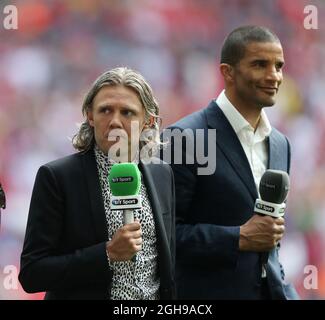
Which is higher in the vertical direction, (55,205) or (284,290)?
(55,205)

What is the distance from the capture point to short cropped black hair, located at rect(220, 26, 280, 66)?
2.28 m

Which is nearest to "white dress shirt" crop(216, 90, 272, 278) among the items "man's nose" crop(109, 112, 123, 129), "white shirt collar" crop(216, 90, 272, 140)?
"white shirt collar" crop(216, 90, 272, 140)

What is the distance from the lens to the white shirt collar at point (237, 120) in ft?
7.41

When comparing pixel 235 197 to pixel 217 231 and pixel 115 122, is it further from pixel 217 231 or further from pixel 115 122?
pixel 115 122

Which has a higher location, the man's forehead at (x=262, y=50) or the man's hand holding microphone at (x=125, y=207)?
the man's forehead at (x=262, y=50)

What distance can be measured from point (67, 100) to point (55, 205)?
3.12 meters

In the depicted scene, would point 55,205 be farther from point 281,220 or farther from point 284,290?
point 284,290

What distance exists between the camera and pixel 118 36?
5020mm

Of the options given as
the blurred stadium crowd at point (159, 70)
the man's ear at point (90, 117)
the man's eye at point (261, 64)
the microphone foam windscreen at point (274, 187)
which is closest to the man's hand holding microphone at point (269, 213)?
the microphone foam windscreen at point (274, 187)

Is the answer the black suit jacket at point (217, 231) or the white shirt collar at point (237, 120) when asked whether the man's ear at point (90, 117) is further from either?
the white shirt collar at point (237, 120)

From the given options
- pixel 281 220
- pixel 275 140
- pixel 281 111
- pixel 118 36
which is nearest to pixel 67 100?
pixel 118 36

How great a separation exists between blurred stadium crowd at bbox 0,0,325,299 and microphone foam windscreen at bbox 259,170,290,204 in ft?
9.13
